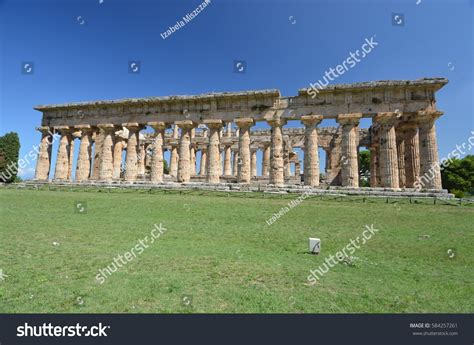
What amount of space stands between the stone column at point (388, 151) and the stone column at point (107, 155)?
31.7 metres

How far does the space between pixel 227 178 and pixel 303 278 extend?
35.7 m

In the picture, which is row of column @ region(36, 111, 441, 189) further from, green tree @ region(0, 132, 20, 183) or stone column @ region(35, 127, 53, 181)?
green tree @ region(0, 132, 20, 183)

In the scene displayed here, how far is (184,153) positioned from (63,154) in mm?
17726

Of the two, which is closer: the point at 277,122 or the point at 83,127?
the point at 277,122

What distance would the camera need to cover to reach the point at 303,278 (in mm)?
5824

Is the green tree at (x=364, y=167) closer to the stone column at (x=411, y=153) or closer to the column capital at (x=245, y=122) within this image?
the stone column at (x=411, y=153)

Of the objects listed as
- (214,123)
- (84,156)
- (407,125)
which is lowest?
(84,156)

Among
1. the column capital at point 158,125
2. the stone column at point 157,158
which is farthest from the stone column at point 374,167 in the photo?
the column capital at point 158,125

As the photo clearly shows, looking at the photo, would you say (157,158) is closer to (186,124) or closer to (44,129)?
(186,124)

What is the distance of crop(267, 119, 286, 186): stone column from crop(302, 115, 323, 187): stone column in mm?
2517

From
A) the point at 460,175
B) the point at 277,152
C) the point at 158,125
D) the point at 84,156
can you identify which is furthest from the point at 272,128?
the point at 460,175

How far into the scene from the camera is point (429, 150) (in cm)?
2512

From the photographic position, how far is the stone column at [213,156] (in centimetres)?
2998

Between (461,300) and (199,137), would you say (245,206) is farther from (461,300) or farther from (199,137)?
(199,137)
